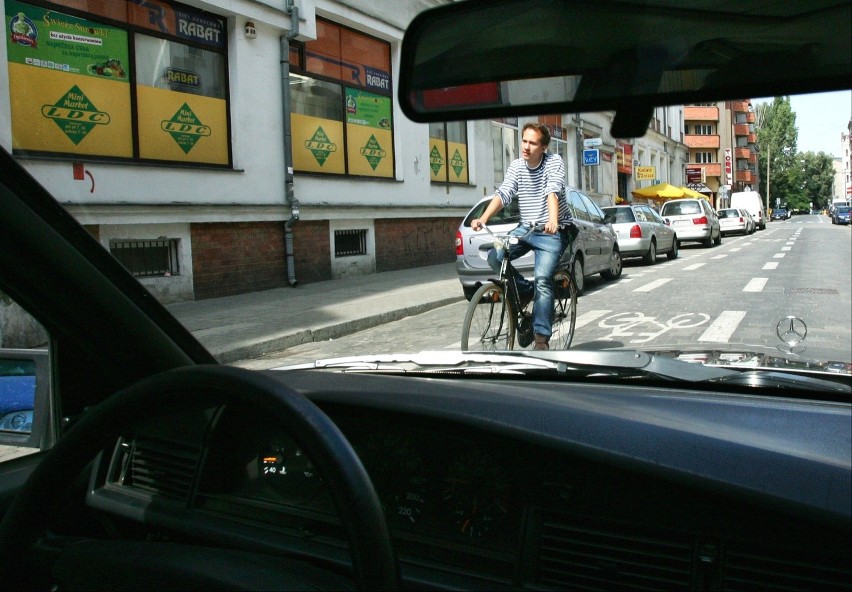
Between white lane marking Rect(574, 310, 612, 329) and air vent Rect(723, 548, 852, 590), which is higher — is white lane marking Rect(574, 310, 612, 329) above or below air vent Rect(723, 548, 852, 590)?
above

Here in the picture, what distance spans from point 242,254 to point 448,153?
3153 mm

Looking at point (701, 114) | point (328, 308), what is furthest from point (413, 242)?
point (701, 114)

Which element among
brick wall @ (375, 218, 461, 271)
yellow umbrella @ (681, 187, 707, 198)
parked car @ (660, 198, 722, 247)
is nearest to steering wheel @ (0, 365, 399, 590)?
yellow umbrella @ (681, 187, 707, 198)

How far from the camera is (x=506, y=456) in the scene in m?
1.67

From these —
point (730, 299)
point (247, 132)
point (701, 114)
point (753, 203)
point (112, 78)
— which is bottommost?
point (730, 299)

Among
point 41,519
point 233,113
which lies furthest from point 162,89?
point 41,519

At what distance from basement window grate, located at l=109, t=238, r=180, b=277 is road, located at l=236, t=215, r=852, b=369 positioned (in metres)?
0.44

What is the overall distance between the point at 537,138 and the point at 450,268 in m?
2.39

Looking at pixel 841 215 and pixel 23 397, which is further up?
pixel 841 215

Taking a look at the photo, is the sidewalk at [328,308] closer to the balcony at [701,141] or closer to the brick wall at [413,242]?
the brick wall at [413,242]

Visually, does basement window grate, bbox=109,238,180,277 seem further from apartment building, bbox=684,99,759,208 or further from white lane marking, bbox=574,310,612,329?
apartment building, bbox=684,99,759,208

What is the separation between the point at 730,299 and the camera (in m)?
2.33

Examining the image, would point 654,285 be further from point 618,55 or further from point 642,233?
point 618,55

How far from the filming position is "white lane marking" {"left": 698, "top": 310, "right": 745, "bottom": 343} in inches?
86.5
